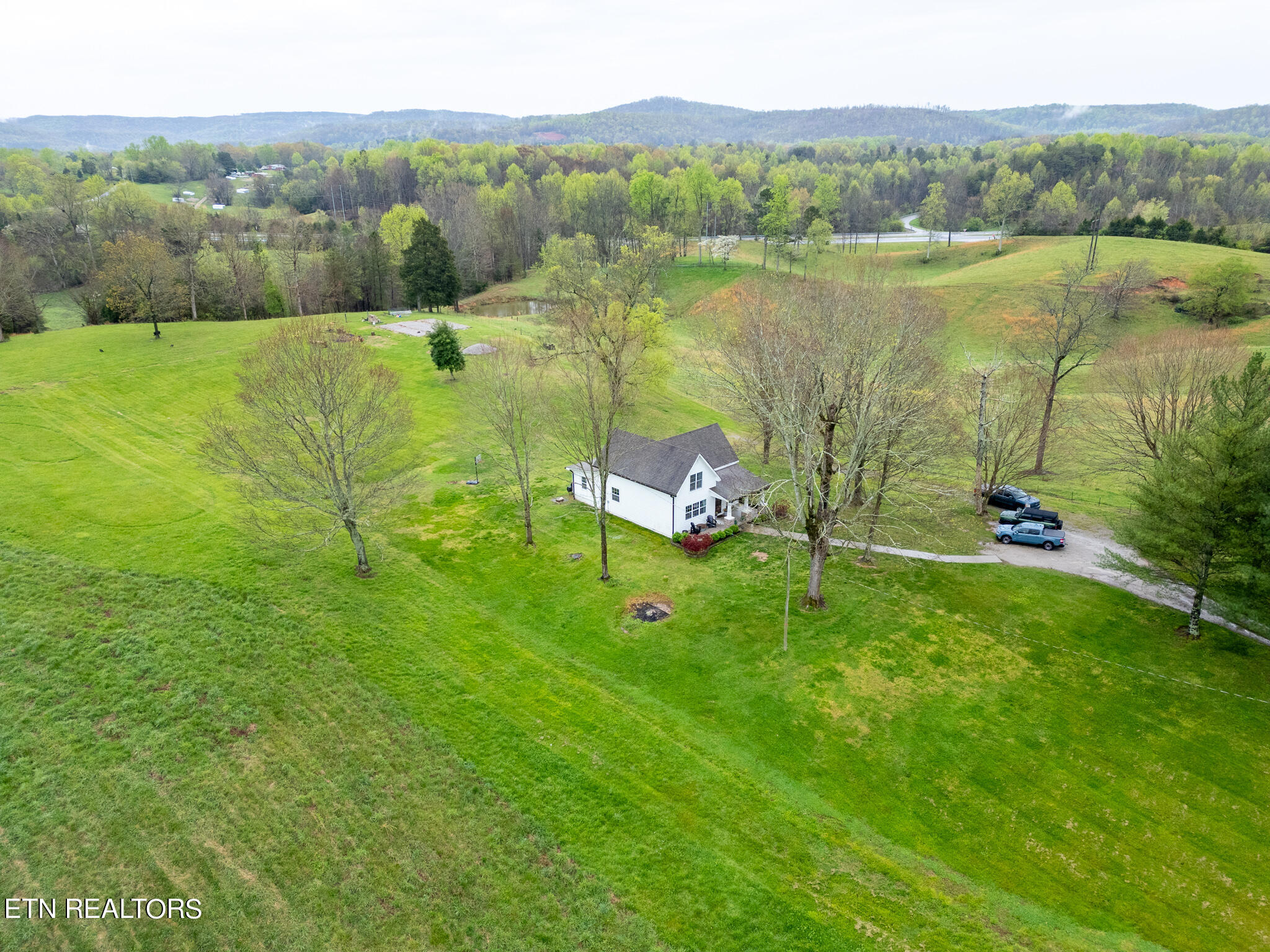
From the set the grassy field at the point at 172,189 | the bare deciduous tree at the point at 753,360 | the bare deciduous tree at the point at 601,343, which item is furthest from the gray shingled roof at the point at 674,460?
the grassy field at the point at 172,189

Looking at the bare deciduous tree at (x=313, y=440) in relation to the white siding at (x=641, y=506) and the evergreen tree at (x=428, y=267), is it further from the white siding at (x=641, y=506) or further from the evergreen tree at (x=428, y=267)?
the evergreen tree at (x=428, y=267)

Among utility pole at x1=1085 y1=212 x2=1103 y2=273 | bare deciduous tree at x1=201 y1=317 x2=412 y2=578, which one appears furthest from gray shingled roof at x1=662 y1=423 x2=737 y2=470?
utility pole at x1=1085 y1=212 x2=1103 y2=273

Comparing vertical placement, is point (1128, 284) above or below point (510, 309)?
above

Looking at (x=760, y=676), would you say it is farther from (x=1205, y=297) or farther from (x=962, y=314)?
(x=1205, y=297)

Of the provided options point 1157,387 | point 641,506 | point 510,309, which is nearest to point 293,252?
point 510,309

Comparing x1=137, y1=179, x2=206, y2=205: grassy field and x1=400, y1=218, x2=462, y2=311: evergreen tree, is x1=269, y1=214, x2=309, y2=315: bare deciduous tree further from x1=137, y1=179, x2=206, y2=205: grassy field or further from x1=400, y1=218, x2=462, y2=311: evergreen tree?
x1=137, y1=179, x2=206, y2=205: grassy field

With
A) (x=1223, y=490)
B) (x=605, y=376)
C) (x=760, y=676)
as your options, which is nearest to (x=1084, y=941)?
(x=760, y=676)

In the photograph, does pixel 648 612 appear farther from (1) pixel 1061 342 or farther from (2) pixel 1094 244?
(2) pixel 1094 244
